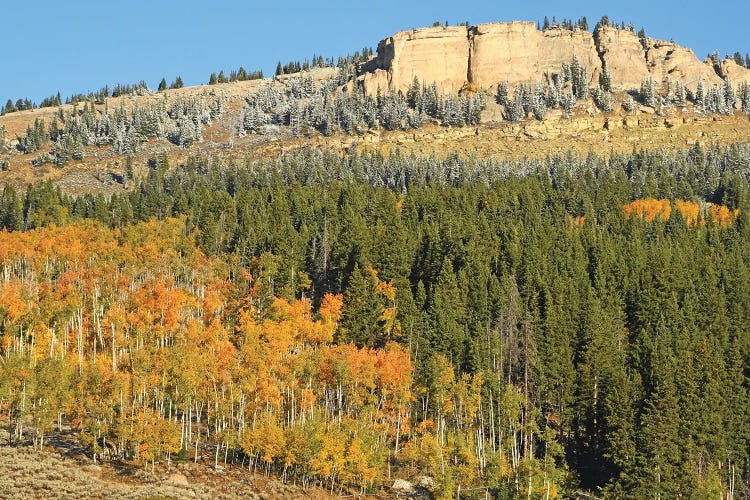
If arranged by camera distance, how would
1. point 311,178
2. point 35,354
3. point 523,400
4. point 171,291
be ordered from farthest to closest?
point 311,178, point 171,291, point 35,354, point 523,400

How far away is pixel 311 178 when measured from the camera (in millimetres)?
199000

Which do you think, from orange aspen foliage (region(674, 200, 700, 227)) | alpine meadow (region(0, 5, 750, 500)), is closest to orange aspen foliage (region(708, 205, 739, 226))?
orange aspen foliage (region(674, 200, 700, 227))

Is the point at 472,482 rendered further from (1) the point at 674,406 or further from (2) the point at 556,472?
(1) the point at 674,406

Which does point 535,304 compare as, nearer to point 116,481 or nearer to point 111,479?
point 116,481

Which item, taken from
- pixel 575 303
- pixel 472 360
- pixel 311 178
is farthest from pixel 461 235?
pixel 311 178

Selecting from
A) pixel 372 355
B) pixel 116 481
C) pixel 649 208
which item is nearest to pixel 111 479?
pixel 116 481

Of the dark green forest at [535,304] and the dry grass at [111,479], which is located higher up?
the dark green forest at [535,304]

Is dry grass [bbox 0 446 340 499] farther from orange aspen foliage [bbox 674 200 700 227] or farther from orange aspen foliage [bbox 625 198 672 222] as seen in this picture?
orange aspen foliage [bbox 625 198 672 222]

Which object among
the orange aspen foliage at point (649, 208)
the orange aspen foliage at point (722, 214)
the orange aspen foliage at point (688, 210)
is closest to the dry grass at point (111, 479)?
the orange aspen foliage at point (688, 210)

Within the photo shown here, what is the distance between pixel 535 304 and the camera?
110938mm

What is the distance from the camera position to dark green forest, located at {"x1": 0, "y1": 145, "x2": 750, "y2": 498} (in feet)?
283

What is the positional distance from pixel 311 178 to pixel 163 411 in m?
117

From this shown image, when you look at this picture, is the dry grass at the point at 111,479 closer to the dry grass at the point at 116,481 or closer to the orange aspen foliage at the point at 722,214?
the dry grass at the point at 116,481

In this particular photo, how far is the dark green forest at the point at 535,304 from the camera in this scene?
86.2m
